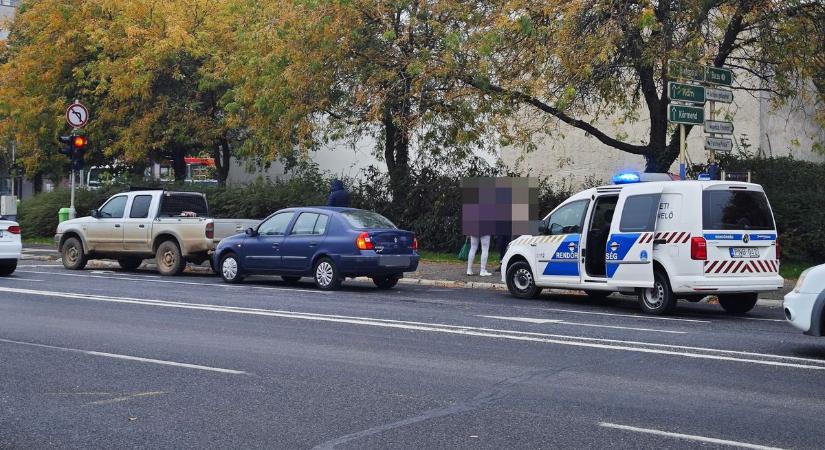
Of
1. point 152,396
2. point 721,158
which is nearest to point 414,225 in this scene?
point 721,158

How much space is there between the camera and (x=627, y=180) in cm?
1548

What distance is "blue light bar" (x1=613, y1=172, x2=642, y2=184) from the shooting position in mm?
15430

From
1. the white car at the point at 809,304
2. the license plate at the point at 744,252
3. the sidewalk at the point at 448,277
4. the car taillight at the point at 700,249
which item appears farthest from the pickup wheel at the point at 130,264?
the white car at the point at 809,304

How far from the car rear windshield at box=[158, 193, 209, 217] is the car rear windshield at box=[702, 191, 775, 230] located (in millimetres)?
12066

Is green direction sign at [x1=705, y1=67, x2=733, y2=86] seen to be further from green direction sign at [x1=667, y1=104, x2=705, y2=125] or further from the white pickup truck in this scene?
the white pickup truck

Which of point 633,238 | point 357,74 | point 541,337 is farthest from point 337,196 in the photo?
point 541,337

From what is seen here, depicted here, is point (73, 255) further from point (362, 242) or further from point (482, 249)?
point (482, 249)

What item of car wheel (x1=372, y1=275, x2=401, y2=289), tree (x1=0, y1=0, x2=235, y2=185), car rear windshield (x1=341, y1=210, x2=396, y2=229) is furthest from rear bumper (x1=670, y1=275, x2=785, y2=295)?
tree (x1=0, y1=0, x2=235, y2=185)

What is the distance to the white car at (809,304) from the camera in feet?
33.8

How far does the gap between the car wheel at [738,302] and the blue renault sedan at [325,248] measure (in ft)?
18.5

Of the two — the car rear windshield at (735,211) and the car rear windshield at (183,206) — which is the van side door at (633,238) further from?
the car rear windshield at (183,206)

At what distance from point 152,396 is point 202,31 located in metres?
26.3

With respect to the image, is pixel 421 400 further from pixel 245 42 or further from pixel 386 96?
pixel 245 42

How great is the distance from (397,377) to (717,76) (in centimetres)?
1139
